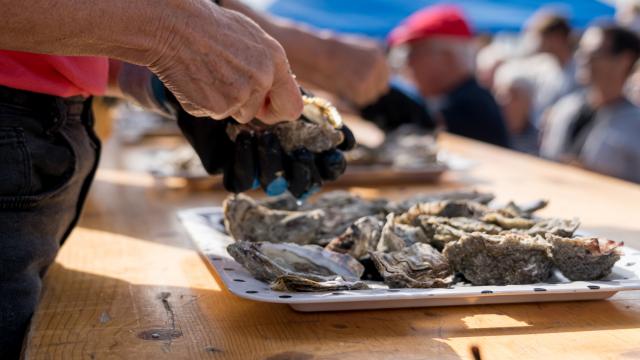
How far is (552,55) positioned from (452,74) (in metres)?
1.60

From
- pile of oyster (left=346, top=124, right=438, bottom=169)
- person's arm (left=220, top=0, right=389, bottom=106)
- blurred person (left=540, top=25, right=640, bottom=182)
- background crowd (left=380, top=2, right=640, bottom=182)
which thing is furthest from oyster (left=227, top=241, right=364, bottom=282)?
blurred person (left=540, top=25, right=640, bottom=182)

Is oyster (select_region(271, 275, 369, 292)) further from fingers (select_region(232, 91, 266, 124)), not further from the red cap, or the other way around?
the red cap

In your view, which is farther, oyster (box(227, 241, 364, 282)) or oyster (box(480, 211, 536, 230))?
oyster (box(480, 211, 536, 230))

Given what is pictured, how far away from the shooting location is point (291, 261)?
93 centimetres

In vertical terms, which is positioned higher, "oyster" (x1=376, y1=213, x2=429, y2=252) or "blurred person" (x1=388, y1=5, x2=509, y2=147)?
"blurred person" (x1=388, y1=5, x2=509, y2=147)

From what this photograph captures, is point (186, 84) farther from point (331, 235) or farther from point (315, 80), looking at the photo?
point (315, 80)

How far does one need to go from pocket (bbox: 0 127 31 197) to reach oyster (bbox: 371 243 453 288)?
40cm

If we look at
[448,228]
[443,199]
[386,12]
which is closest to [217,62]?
[448,228]

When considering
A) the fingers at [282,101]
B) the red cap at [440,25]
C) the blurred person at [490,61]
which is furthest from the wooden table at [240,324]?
the blurred person at [490,61]

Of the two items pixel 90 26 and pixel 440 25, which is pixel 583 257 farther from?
pixel 440 25

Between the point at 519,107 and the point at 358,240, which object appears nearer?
the point at 358,240

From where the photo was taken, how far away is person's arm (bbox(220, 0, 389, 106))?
71.4 inches

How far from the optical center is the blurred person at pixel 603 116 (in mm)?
3229

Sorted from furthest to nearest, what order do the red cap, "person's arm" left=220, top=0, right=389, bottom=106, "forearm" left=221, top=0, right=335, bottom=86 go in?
the red cap
"person's arm" left=220, top=0, right=389, bottom=106
"forearm" left=221, top=0, right=335, bottom=86
